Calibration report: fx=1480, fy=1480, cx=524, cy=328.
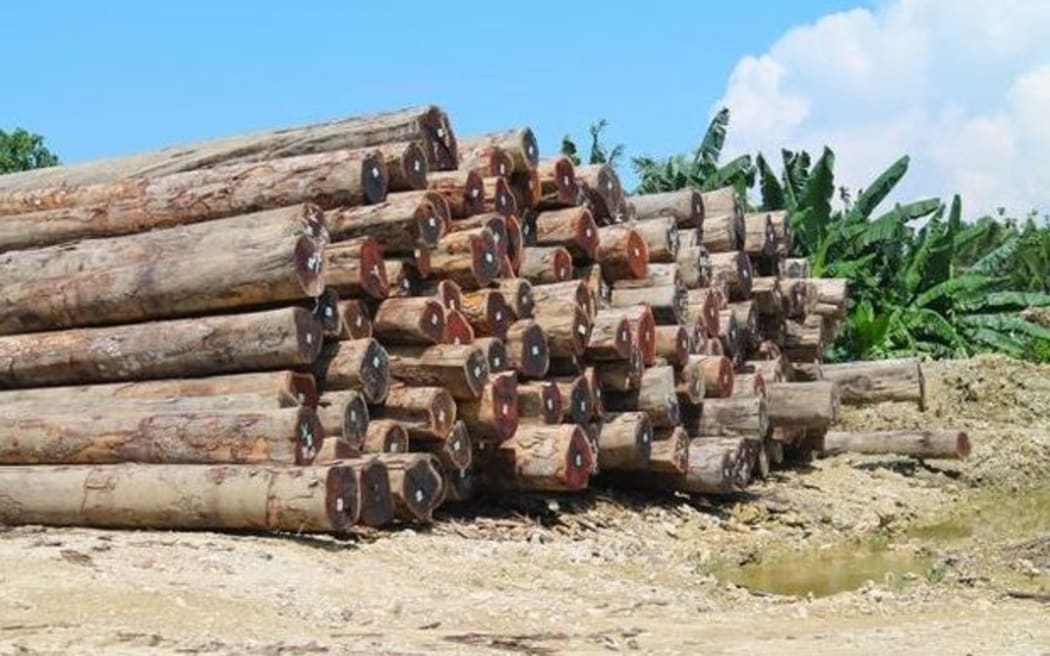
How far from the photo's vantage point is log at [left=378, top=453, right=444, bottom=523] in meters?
9.88

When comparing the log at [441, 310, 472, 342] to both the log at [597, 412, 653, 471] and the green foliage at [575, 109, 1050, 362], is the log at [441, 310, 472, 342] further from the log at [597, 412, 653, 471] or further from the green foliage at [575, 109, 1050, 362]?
the green foliage at [575, 109, 1050, 362]

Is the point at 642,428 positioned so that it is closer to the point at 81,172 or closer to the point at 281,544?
the point at 281,544

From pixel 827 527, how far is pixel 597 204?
3546 millimetres

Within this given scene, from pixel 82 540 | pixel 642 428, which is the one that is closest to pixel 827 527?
pixel 642 428

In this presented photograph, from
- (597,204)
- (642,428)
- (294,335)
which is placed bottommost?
(642,428)

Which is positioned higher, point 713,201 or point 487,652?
point 713,201

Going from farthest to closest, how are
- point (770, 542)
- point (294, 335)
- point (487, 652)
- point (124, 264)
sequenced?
point (770, 542) → point (124, 264) → point (294, 335) → point (487, 652)

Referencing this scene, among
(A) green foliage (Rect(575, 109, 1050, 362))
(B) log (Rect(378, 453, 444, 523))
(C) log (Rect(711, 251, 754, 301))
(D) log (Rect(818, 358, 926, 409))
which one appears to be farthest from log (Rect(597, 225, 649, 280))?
(A) green foliage (Rect(575, 109, 1050, 362))

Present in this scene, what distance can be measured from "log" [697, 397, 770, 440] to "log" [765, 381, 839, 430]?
0.92 meters

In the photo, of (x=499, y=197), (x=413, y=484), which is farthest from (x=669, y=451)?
(x=413, y=484)

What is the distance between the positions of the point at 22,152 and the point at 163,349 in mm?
32607

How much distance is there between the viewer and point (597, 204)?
13.4m

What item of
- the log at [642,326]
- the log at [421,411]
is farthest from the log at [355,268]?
the log at [642,326]

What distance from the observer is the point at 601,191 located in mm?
13336
